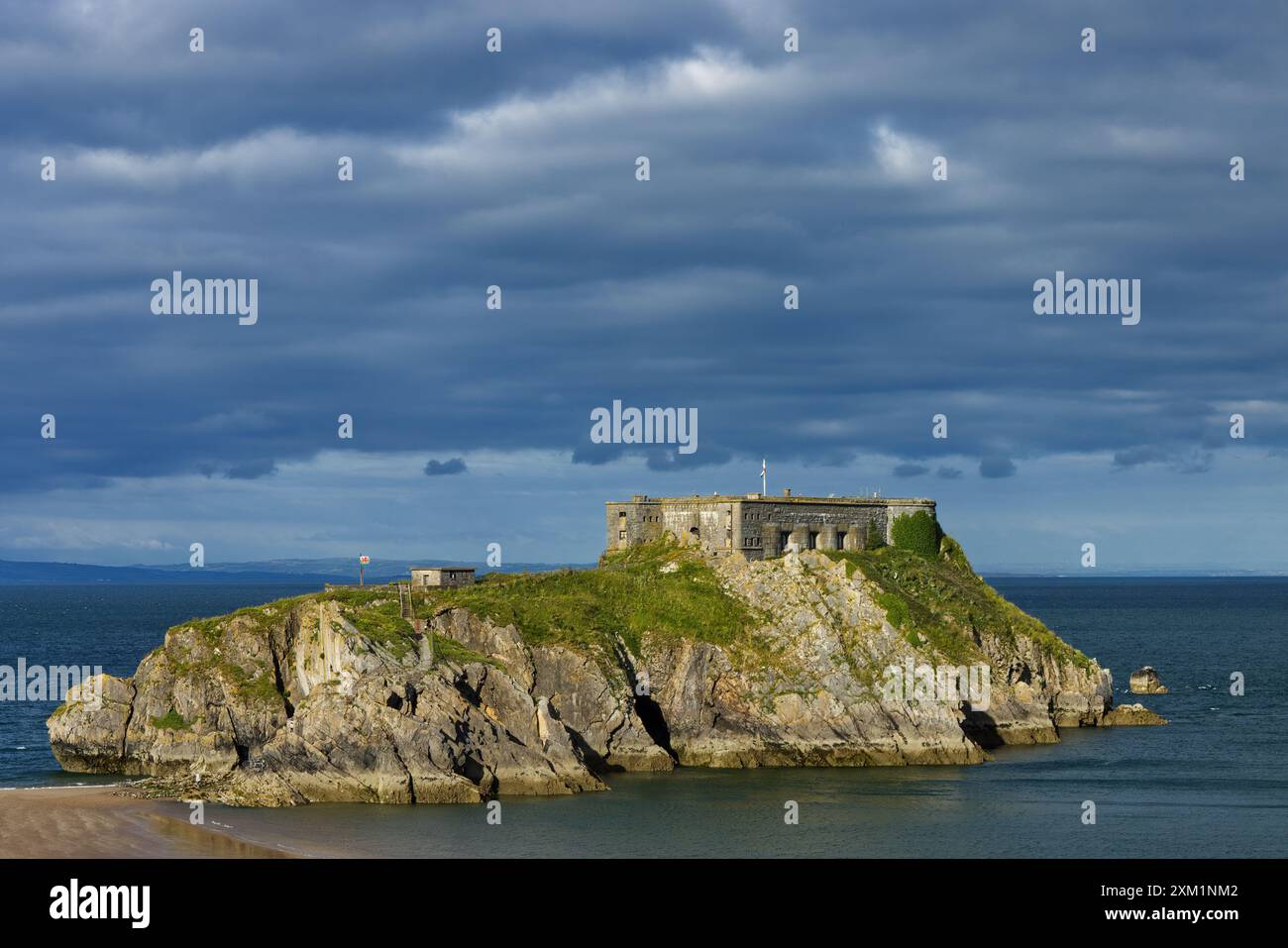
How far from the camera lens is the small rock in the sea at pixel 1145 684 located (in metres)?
138

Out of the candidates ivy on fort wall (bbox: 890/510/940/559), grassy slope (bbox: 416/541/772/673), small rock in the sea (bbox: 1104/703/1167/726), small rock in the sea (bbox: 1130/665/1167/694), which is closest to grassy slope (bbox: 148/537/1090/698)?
grassy slope (bbox: 416/541/772/673)

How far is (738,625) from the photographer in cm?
10012

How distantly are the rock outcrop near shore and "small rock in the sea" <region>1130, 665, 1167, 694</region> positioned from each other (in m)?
35.0

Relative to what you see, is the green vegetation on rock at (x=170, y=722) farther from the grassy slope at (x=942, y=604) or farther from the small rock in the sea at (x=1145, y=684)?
the small rock in the sea at (x=1145, y=684)

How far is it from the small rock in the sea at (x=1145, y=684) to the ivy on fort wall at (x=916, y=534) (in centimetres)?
2740

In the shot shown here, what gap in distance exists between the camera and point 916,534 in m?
126

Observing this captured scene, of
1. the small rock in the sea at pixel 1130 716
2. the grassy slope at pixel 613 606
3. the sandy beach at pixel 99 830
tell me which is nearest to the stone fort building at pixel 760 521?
the grassy slope at pixel 613 606

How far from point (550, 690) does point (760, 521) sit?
30772 mm

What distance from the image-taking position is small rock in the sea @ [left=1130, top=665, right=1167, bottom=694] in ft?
451

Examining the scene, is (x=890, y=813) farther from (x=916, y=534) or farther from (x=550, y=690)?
(x=916, y=534)

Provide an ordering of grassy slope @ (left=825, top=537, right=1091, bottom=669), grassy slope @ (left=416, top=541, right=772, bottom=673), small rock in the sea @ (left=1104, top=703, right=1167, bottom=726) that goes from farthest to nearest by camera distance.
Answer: small rock in the sea @ (left=1104, top=703, right=1167, bottom=726) → grassy slope @ (left=825, top=537, right=1091, bottom=669) → grassy slope @ (left=416, top=541, right=772, bottom=673)

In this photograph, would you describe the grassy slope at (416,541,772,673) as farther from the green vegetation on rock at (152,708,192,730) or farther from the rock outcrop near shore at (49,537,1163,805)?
the green vegetation on rock at (152,708,192,730)

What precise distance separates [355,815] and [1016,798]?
35822 mm
